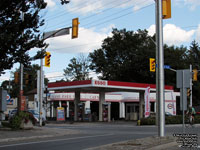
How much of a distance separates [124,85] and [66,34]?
72.4ft

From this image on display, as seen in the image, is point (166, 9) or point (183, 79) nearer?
point (183, 79)

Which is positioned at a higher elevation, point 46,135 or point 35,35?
point 35,35

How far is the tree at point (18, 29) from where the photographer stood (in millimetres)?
9703

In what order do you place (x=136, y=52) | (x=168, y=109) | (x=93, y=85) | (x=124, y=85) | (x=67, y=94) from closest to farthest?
Result: (x=93, y=85), (x=124, y=85), (x=168, y=109), (x=67, y=94), (x=136, y=52)

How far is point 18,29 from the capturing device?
983cm

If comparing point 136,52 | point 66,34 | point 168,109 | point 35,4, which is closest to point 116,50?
point 136,52

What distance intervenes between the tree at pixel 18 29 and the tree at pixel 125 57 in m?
59.8

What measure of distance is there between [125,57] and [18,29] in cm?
6484

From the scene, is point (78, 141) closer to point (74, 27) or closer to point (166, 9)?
point (166, 9)

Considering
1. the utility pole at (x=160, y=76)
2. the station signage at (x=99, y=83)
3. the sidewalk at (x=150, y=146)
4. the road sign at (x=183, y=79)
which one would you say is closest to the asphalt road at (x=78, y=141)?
the sidewalk at (x=150, y=146)

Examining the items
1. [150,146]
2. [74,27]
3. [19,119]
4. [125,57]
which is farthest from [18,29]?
[125,57]

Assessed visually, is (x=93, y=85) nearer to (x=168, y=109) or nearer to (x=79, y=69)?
(x=168, y=109)

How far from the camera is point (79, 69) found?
96938mm

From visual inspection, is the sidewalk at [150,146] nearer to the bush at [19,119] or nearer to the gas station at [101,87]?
the bush at [19,119]
